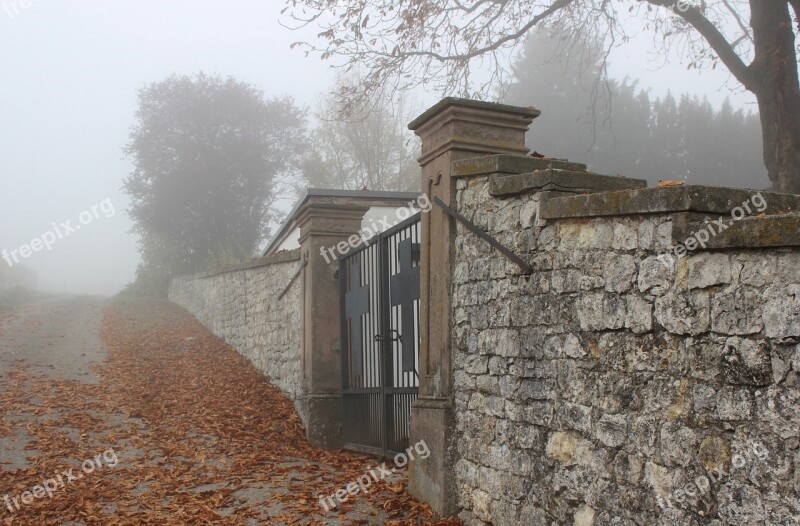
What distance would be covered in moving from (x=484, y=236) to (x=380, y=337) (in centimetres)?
250

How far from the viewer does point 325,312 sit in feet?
29.7

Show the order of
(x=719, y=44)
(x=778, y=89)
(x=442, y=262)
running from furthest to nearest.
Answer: (x=719, y=44) < (x=778, y=89) < (x=442, y=262)

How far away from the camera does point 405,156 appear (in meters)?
28.7

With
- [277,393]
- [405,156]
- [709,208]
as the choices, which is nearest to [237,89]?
[405,156]

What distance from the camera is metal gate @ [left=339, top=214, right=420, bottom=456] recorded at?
6.69m

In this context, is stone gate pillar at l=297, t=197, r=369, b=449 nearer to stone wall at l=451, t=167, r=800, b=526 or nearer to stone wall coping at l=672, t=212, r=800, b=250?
stone wall at l=451, t=167, r=800, b=526

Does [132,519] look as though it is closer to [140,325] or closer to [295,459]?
[295,459]

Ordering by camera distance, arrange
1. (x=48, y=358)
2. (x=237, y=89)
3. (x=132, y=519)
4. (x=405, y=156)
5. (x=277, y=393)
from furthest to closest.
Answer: (x=237, y=89) < (x=405, y=156) < (x=48, y=358) < (x=277, y=393) < (x=132, y=519)

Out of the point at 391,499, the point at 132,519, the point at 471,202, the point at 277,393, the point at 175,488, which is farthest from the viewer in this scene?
the point at 277,393

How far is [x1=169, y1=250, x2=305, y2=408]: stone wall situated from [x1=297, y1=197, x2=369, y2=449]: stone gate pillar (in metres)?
0.75

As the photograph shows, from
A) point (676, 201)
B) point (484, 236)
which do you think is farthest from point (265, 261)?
point (676, 201)

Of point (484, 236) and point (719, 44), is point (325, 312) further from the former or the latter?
point (719, 44)

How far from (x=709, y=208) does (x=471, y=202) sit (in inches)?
85.2

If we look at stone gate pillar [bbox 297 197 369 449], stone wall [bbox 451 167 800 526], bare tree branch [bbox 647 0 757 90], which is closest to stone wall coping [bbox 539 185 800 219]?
stone wall [bbox 451 167 800 526]
